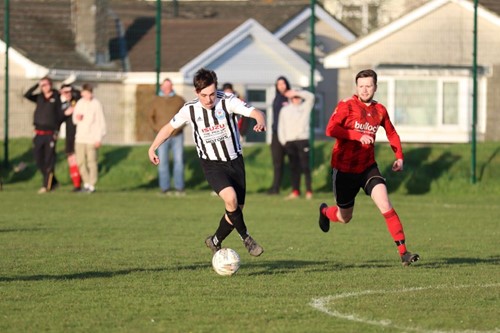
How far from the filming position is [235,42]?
134 feet

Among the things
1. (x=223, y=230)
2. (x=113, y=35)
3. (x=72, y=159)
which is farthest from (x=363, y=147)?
(x=113, y=35)

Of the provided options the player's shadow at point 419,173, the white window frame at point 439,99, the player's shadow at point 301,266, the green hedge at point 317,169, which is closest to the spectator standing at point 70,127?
the green hedge at point 317,169

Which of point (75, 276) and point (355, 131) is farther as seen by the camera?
point (355, 131)

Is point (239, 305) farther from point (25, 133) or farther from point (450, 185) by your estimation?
point (25, 133)

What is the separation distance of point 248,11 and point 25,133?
2364 cm

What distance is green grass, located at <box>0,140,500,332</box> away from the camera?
8859 millimetres

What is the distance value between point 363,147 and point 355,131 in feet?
0.90

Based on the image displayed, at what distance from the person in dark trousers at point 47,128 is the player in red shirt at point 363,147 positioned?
474 inches

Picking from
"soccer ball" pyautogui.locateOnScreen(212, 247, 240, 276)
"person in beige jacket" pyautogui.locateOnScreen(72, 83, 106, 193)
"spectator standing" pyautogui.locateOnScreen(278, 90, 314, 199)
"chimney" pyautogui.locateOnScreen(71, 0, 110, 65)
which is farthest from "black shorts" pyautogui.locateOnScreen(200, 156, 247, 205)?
"chimney" pyautogui.locateOnScreen(71, 0, 110, 65)

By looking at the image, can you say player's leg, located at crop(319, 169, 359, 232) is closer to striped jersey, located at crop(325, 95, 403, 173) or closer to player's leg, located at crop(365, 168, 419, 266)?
striped jersey, located at crop(325, 95, 403, 173)

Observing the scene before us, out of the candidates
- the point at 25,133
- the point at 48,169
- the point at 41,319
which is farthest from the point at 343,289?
the point at 25,133

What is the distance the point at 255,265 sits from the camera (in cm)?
1249

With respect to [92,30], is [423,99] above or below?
below

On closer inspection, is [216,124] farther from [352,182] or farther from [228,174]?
[352,182]
